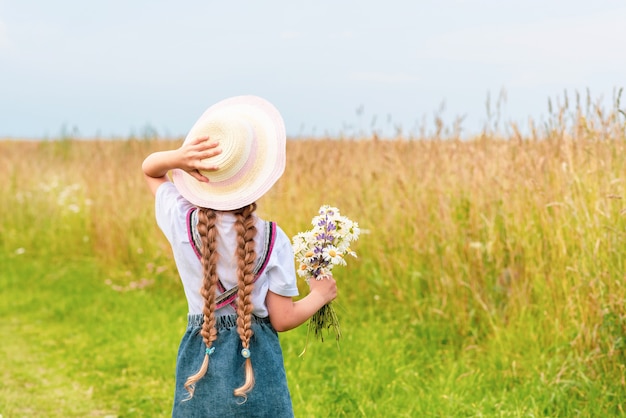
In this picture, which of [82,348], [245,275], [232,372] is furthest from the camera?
[82,348]

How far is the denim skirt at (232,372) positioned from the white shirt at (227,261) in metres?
0.07

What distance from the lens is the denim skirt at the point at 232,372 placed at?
8.13 feet

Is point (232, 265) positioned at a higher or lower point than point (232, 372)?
higher

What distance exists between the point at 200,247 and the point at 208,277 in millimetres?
100

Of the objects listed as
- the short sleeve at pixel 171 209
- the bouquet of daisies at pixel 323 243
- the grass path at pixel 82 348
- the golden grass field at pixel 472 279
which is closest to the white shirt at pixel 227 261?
the short sleeve at pixel 171 209

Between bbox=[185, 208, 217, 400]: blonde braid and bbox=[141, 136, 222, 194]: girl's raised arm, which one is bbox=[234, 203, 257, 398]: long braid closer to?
bbox=[185, 208, 217, 400]: blonde braid

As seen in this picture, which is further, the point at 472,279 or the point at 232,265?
the point at 472,279

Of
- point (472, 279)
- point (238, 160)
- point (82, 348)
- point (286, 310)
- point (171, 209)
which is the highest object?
point (238, 160)

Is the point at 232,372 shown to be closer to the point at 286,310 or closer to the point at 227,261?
the point at 286,310

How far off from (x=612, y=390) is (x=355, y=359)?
1.55 m

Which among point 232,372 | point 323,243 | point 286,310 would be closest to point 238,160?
point 323,243

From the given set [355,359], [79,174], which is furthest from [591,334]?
[79,174]

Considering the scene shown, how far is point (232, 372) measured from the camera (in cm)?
247

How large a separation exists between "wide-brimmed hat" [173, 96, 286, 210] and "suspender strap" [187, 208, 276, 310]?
7 cm
